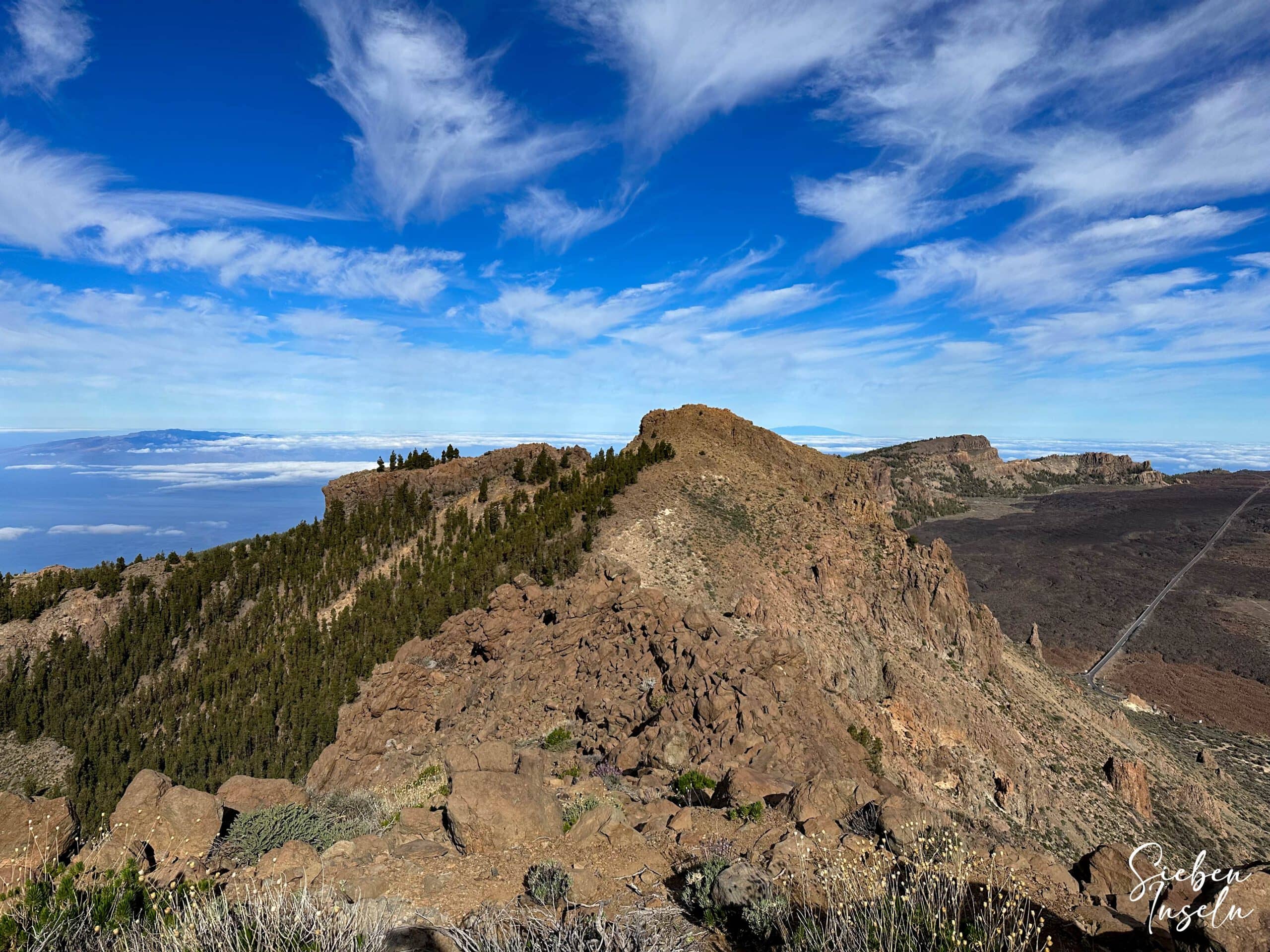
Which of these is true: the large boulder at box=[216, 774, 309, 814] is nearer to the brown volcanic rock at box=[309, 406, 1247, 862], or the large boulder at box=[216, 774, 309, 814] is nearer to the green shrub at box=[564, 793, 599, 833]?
the brown volcanic rock at box=[309, 406, 1247, 862]

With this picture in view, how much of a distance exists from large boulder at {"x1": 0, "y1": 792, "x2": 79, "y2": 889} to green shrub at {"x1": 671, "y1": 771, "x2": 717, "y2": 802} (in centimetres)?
950

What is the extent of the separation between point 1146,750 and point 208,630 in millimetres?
49104

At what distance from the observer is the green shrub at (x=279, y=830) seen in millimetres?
8508

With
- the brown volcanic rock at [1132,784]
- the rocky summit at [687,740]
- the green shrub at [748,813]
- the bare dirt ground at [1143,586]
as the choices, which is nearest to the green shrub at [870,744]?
the rocky summit at [687,740]

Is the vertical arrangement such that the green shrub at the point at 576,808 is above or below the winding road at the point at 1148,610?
above

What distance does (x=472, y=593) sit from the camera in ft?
78.4

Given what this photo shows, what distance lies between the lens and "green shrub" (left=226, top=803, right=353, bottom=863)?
8.51 m

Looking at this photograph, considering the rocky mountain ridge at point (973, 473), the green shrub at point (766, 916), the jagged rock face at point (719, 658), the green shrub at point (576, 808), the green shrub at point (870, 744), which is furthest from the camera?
the rocky mountain ridge at point (973, 473)

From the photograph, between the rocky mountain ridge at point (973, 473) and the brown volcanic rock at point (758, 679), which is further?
the rocky mountain ridge at point (973, 473)

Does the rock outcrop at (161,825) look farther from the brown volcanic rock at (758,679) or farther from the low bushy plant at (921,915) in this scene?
the low bushy plant at (921,915)

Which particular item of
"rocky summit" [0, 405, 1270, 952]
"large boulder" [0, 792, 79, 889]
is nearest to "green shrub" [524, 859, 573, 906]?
"rocky summit" [0, 405, 1270, 952]

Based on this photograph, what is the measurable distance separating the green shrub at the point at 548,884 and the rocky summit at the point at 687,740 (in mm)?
51

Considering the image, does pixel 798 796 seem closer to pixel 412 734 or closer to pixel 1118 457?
pixel 412 734

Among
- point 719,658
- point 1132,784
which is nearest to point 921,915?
point 719,658
